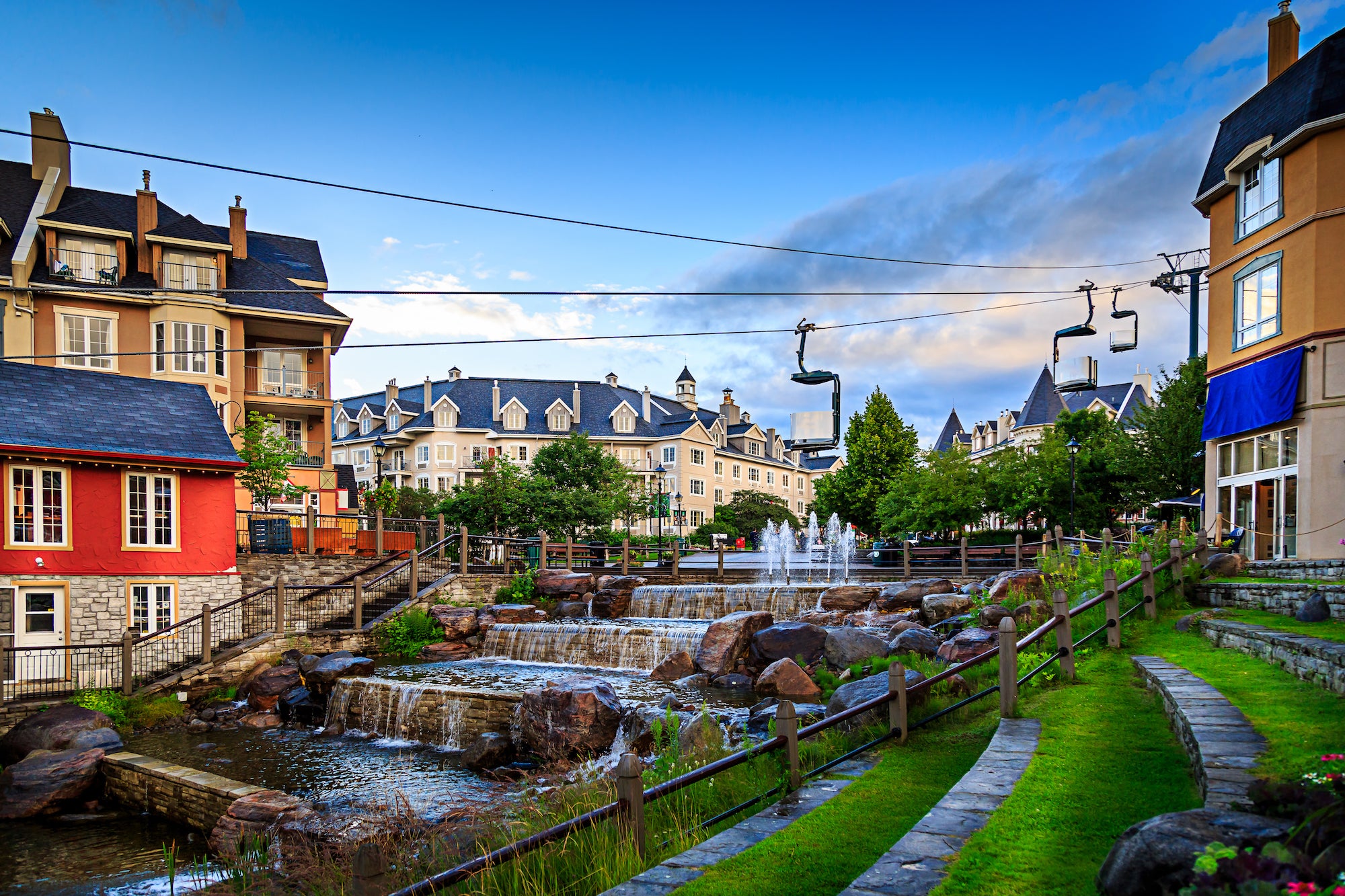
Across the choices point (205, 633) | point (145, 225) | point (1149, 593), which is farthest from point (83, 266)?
point (1149, 593)

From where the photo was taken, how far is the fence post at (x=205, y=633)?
20.0 meters

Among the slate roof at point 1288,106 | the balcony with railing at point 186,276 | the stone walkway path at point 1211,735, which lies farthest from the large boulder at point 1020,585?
the balcony with railing at point 186,276

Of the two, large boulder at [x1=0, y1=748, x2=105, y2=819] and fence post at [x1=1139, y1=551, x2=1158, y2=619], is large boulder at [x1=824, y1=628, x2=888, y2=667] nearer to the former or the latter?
fence post at [x1=1139, y1=551, x2=1158, y2=619]

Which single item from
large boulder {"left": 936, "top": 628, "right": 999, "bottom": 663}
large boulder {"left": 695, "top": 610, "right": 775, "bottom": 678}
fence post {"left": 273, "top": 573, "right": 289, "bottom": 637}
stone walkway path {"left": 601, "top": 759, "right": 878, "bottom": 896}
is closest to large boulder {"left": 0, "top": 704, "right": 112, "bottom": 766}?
fence post {"left": 273, "top": 573, "right": 289, "bottom": 637}

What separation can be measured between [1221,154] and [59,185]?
42.6m

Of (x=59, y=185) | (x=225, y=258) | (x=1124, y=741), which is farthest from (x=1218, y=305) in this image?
(x=59, y=185)

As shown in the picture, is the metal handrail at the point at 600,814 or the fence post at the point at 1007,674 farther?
the fence post at the point at 1007,674

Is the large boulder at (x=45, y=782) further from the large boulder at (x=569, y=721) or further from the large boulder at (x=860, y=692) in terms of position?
the large boulder at (x=860, y=692)

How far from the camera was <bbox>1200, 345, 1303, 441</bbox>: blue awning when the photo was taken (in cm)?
1962

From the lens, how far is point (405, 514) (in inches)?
2438

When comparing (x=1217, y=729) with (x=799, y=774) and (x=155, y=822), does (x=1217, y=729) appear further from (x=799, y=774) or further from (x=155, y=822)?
(x=155, y=822)

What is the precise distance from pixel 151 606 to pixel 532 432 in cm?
5249

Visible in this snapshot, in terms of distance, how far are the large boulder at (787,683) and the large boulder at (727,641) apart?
69.7 inches

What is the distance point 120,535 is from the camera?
2005 cm
